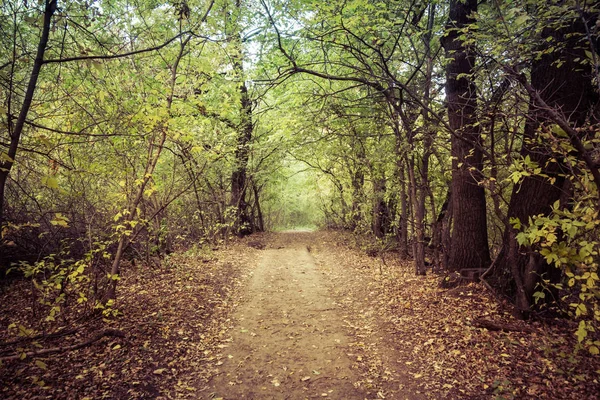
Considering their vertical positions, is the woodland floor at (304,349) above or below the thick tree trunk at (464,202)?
below

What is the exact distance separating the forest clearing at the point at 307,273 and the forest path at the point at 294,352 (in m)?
0.04

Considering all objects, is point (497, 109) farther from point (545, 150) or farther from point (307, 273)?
point (307, 273)

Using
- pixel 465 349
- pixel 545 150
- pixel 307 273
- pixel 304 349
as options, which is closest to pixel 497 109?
pixel 545 150

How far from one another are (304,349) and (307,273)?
16.3 feet

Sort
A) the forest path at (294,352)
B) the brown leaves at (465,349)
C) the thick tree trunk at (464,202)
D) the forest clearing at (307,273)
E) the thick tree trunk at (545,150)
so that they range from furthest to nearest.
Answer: the thick tree trunk at (464,202) → the thick tree trunk at (545,150) → the forest path at (294,352) → the brown leaves at (465,349) → the forest clearing at (307,273)

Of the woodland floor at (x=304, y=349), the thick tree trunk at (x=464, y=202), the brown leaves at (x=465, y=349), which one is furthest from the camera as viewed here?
the thick tree trunk at (x=464, y=202)

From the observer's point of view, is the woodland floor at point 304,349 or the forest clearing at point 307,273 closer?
the forest clearing at point 307,273

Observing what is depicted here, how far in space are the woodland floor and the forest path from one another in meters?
0.02

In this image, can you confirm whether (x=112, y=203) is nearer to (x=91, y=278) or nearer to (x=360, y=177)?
(x=91, y=278)

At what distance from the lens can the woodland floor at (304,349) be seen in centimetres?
414

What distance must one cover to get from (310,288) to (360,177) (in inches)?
297

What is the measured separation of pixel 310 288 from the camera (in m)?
8.70

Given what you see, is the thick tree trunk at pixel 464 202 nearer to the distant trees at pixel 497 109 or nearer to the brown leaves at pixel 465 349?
the distant trees at pixel 497 109

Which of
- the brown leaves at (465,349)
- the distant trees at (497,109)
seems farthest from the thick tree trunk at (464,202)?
the brown leaves at (465,349)
